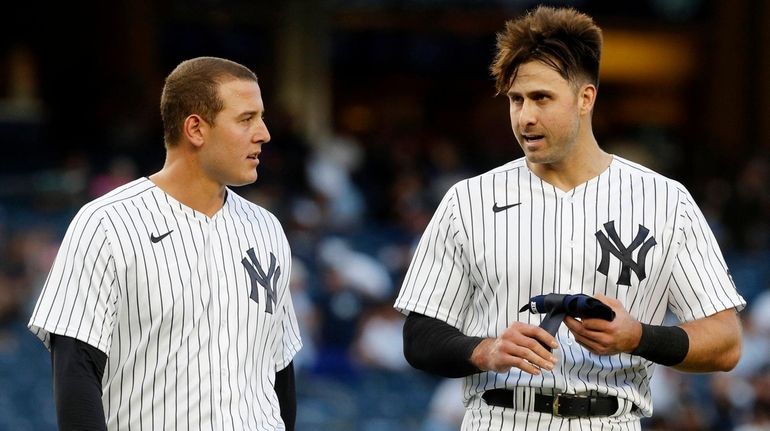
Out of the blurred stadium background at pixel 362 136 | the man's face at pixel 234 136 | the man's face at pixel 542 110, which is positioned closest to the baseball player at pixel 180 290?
the man's face at pixel 234 136

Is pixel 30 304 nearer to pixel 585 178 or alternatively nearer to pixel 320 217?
pixel 320 217

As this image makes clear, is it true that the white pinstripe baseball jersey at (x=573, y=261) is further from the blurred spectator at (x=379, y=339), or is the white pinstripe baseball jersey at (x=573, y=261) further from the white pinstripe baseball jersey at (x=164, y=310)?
the blurred spectator at (x=379, y=339)

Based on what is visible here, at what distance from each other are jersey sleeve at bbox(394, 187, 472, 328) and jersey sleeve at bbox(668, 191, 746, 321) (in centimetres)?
56

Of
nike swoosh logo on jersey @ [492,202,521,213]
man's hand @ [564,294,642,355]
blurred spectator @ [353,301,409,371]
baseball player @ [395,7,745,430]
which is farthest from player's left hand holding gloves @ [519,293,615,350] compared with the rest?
blurred spectator @ [353,301,409,371]

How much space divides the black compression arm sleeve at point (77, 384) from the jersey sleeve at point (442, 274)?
0.83 metres

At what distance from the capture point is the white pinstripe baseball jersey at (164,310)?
3.46 metres

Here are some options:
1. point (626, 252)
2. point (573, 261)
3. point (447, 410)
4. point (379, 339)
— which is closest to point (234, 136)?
point (573, 261)

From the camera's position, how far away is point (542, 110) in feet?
11.7

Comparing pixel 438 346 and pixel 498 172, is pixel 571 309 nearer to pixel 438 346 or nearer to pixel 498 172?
pixel 438 346

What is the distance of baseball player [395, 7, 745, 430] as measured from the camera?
3590mm

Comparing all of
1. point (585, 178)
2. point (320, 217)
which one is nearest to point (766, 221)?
point (320, 217)

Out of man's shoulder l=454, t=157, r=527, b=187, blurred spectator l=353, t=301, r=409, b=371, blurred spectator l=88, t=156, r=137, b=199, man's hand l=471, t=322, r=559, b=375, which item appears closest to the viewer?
man's hand l=471, t=322, r=559, b=375

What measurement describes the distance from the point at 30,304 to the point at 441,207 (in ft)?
21.5

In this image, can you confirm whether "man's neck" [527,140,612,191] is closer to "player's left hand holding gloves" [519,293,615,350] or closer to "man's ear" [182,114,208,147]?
"player's left hand holding gloves" [519,293,615,350]
